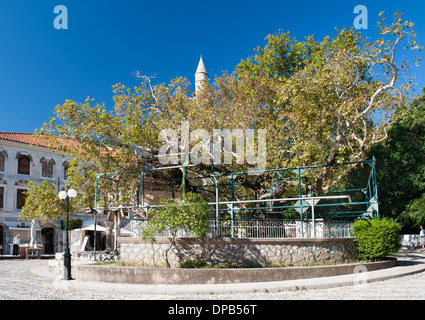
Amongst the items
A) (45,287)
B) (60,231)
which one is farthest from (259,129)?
(60,231)

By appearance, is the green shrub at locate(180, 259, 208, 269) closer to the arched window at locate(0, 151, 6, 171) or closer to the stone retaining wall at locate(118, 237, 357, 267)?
the stone retaining wall at locate(118, 237, 357, 267)

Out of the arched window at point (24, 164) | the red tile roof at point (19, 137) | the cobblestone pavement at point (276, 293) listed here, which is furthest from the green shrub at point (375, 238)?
the arched window at point (24, 164)

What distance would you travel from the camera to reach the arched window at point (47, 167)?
39375mm

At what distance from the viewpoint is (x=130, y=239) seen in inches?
535

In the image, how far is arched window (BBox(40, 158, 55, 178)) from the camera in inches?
1550

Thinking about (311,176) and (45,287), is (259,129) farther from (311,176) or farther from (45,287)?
(45,287)

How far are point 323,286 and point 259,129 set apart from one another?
37.6 ft

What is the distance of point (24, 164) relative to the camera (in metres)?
37.9

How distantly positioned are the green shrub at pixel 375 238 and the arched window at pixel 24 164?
109ft
